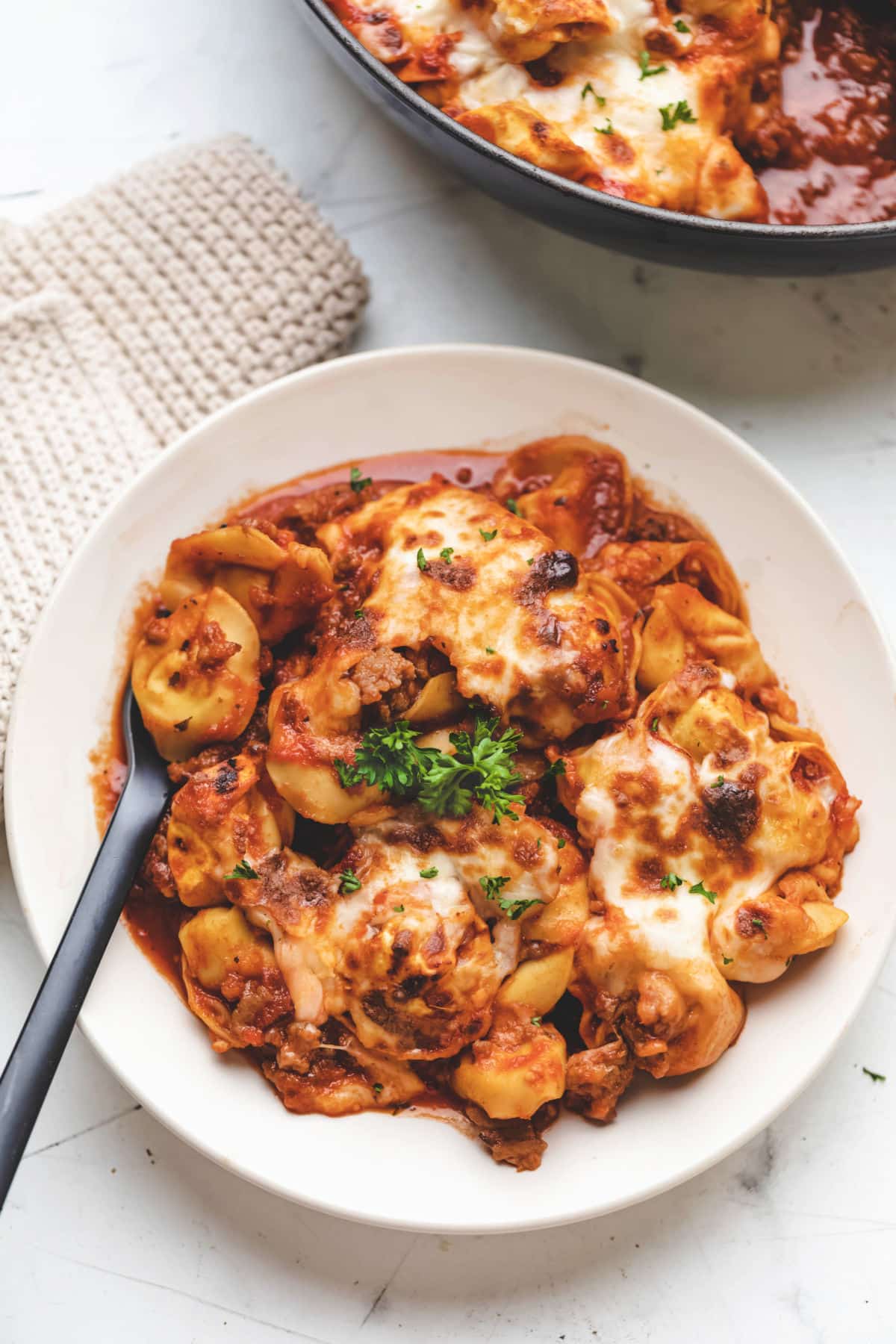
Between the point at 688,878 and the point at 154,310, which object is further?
the point at 154,310

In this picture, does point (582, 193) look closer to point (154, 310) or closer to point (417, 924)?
point (154, 310)

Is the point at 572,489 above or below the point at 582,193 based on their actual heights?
below

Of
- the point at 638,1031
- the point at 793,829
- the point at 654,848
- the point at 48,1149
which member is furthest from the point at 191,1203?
the point at 793,829

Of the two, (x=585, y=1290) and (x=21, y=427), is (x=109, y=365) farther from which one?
(x=585, y=1290)

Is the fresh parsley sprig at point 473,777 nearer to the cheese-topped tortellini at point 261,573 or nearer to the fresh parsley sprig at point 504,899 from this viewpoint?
the fresh parsley sprig at point 504,899

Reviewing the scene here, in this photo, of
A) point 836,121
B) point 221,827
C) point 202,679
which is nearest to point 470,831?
point 221,827

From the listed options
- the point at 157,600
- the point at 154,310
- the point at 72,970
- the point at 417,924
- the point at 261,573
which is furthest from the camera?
the point at 154,310

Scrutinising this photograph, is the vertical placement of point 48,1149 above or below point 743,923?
below

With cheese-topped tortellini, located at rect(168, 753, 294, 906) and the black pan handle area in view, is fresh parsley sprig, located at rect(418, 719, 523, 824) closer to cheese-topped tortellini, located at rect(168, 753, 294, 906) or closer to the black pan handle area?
cheese-topped tortellini, located at rect(168, 753, 294, 906)
